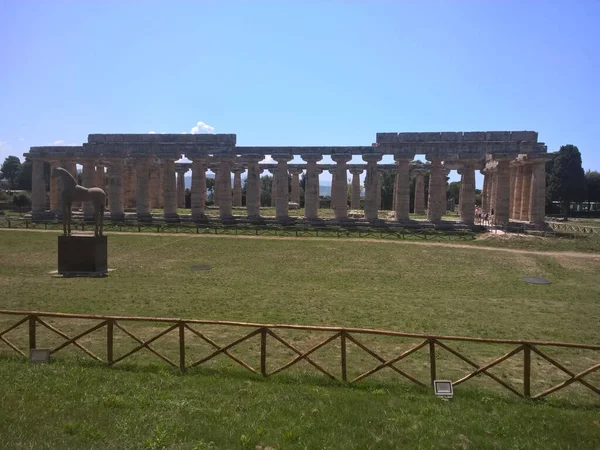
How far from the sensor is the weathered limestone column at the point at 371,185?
49.1 meters

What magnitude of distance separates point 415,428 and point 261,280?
15.9 meters

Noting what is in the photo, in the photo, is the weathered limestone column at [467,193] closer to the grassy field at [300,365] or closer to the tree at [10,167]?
the grassy field at [300,365]

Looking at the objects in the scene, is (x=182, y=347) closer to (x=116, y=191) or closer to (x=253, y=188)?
(x=253, y=188)

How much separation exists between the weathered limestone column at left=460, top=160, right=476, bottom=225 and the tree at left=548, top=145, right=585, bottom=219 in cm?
3995

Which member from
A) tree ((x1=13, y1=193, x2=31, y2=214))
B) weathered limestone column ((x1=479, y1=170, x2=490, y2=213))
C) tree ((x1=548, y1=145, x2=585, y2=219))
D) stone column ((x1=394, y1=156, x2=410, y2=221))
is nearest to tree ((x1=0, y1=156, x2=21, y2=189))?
tree ((x1=13, y1=193, x2=31, y2=214))

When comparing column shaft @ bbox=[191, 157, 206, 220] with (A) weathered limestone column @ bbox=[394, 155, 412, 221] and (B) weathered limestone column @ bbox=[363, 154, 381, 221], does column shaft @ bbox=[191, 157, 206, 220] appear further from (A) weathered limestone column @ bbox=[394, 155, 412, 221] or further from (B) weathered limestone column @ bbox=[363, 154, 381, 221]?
(A) weathered limestone column @ bbox=[394, 155, 412, 221]

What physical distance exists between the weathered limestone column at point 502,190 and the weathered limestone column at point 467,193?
101 inches

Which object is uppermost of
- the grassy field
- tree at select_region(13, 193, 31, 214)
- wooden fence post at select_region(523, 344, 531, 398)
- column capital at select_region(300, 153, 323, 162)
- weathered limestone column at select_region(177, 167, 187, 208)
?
column capital at select_region(300, 153, 323, 162)

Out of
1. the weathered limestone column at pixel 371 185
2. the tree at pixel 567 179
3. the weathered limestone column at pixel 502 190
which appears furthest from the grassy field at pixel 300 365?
the tree at pixel 567 179

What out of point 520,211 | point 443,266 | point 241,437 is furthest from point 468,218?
point 241,437

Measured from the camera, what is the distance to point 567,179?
7875cm

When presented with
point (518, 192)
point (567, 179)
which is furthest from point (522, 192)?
point (567, 179)

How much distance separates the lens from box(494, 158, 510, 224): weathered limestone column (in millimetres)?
47031

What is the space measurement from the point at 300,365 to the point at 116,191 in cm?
4740
